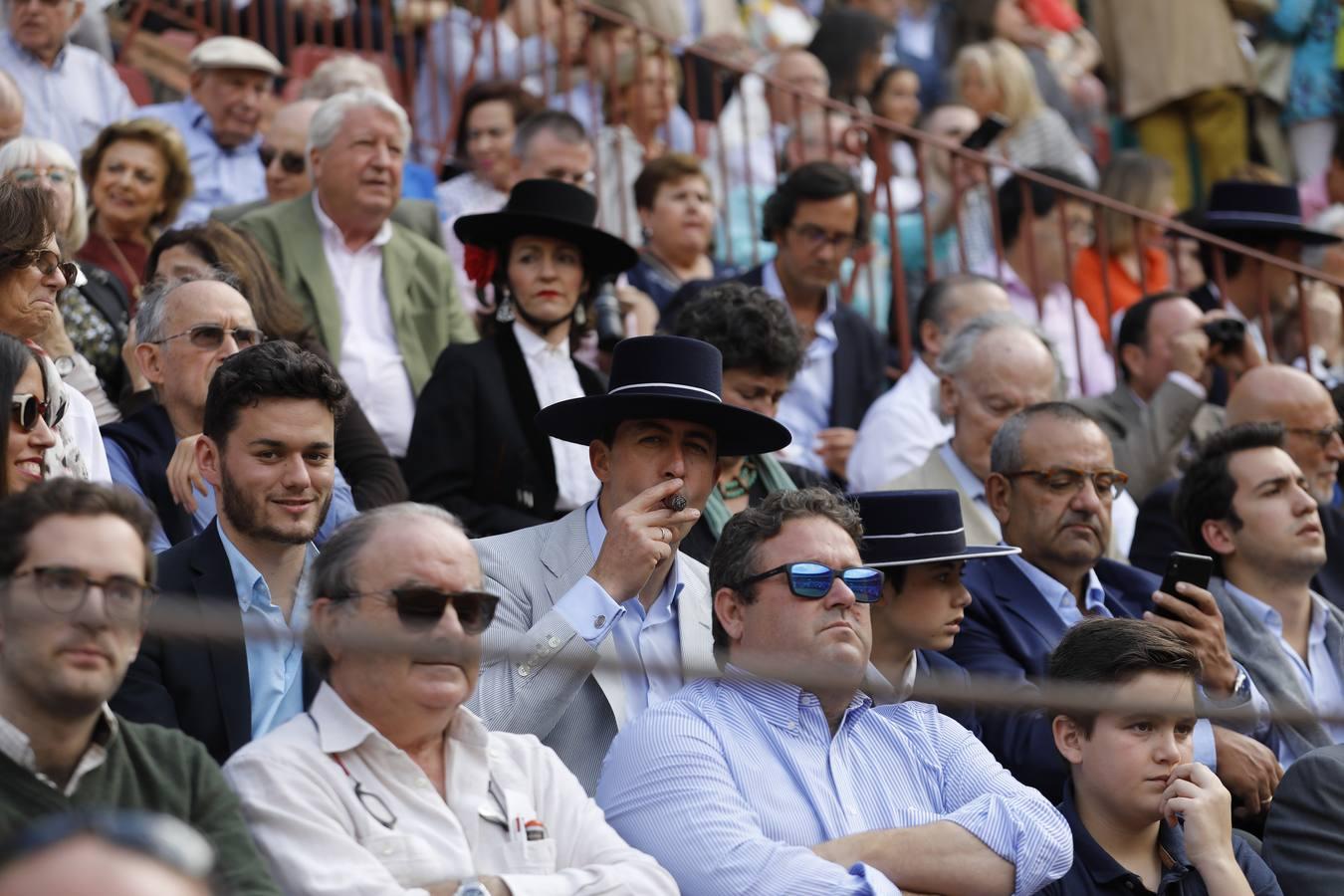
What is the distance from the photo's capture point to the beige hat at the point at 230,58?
8594 millimetres

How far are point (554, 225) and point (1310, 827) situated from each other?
2.81 meters

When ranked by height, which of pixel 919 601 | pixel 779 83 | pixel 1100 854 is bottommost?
pixel 1100 854

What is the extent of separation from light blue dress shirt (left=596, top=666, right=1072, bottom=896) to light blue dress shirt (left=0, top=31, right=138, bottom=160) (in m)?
4.83

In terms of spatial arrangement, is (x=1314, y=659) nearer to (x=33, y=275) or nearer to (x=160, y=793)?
(x=33, y=275)

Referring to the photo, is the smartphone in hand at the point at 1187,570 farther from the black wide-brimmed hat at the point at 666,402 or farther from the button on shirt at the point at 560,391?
the button on shirt at the point at 560,391

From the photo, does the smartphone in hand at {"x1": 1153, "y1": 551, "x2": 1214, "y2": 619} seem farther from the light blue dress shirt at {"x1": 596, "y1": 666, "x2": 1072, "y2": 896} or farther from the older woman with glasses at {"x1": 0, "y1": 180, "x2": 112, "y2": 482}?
the older woman with glasses at {"x1": 0, "y1": 180, "x2": 112, "y2": 482}

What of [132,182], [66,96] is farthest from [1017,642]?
[66,96]

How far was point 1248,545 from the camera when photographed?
6.29m

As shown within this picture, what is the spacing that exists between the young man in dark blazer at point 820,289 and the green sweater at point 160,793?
13.6 ft

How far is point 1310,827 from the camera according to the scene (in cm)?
504

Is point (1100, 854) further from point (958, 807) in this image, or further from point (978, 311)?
point (978, 311)

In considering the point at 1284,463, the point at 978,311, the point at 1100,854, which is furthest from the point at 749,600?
the point at 978,311

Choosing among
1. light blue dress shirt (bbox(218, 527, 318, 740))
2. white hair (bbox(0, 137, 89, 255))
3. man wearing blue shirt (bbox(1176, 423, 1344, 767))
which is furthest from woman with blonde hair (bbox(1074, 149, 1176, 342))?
light blue dress shirt (bbox(218, 527, 318, 740))

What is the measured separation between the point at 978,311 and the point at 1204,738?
258 cm
